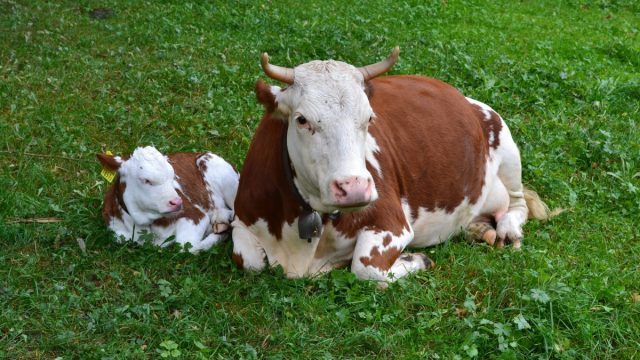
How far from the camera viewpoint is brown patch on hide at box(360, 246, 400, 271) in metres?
5.52

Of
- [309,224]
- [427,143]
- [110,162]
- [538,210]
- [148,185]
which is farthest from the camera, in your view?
[538,210]

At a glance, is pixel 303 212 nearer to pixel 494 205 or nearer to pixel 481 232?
pixel 481 232

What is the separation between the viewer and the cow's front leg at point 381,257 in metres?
5.51

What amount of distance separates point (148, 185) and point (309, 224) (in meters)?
1.12

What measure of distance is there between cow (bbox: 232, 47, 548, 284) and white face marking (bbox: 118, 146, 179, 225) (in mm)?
547

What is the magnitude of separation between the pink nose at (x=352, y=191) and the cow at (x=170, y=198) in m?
1.43

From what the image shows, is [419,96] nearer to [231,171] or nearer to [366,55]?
[231,171]

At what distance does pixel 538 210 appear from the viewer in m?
6.84

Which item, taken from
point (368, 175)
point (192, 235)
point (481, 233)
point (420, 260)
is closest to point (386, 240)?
point (420, 260)

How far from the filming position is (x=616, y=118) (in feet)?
29.3

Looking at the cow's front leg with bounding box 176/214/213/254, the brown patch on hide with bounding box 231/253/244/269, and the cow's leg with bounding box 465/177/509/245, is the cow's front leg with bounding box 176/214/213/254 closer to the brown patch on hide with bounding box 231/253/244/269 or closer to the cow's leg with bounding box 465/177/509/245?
Answer: the brown patch on hide with bounding box 231/253/244/269

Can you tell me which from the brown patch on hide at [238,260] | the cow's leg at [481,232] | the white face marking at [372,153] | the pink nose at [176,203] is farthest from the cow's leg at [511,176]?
the pink nose at [176,203]

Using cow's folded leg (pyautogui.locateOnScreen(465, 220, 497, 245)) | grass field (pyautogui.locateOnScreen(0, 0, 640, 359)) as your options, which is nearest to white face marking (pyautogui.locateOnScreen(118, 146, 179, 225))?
grass field (pyautogui.locateOnScreen(0, 0, 640, 359))

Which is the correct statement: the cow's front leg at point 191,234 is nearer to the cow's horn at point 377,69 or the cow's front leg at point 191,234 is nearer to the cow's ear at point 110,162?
the cow's ear at point 110,162
